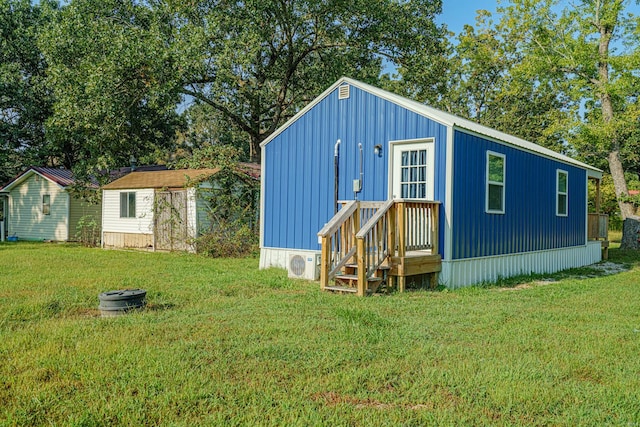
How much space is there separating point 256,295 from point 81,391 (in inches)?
164

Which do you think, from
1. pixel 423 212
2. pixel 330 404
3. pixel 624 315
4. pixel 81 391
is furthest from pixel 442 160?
pixel 81 391

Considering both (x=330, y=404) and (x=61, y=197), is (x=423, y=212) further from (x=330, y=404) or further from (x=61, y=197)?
(x=61, y=197)

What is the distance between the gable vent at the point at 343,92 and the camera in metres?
10.2

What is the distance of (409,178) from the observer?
9523 millimetres

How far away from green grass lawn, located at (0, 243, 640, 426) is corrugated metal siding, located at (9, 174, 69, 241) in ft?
48.5

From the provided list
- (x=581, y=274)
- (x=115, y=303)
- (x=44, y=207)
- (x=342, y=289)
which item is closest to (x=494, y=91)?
(x=581, y=274)

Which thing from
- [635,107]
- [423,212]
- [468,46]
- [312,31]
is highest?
[468,46]

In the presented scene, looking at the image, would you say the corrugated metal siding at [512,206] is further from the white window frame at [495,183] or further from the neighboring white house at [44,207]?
the neighboring white house at [44,207]

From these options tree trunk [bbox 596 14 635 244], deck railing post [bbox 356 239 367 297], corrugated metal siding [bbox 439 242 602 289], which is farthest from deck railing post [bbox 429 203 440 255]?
tree trunk [bbox 596 14 635 244]

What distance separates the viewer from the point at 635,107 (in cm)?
1978

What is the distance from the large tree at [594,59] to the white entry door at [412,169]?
12.9m

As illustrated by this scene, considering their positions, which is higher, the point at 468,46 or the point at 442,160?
the point at 468,46

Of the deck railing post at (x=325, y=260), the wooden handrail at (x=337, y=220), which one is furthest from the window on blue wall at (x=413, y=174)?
the deck railing post at (x=325, y=260)

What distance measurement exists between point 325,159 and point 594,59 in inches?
577
